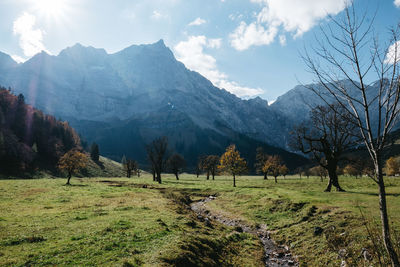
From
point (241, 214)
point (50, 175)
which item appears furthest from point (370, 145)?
point (50, 175)

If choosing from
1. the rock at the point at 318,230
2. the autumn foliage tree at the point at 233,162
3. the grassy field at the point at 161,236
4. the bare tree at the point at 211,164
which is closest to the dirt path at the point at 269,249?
the grassy field at the point at 161,236

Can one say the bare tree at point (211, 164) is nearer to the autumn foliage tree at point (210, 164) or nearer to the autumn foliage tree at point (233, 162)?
the autumn foliage tree at point (210, 164)

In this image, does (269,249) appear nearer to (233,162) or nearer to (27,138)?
(233,162)

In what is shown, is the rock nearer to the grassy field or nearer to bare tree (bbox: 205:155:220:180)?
the grassy field

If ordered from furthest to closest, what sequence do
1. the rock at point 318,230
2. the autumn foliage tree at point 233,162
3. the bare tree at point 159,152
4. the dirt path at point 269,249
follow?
1. the bare tree at point 159,152
2. the autumn foliage tree at point 233,162
3. the rock at point 318,230
4. the dirt path at point 269,249

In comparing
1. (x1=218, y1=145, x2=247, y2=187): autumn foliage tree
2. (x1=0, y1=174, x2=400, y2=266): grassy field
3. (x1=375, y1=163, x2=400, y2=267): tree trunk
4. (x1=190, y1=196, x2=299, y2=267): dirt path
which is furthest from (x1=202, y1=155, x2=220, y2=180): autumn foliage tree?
(x1=375, y1=163, x2=400, y2=267): tree trunk

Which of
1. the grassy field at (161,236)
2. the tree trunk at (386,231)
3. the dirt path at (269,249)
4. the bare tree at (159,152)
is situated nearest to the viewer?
the tree trunk at (386,231)

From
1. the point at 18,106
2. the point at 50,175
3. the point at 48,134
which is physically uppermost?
Answer: the point at 18,106

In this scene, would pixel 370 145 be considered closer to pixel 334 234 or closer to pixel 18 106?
pixel 334 234

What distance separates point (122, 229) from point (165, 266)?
288 inches

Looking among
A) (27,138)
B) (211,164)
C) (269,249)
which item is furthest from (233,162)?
(27,138)

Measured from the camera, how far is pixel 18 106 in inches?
5394

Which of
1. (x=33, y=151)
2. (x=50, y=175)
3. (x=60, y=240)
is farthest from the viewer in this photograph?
(x=33, y=151)

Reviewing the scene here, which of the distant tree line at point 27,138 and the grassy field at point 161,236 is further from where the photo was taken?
the distant tree line at point 27,138
